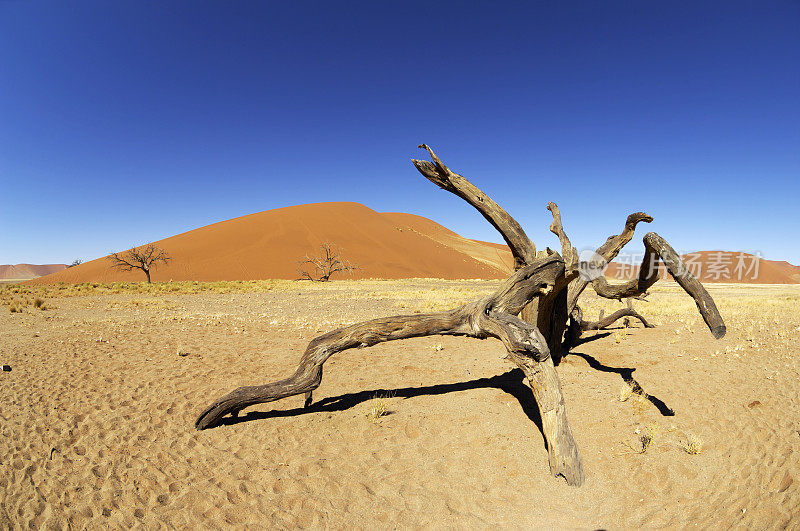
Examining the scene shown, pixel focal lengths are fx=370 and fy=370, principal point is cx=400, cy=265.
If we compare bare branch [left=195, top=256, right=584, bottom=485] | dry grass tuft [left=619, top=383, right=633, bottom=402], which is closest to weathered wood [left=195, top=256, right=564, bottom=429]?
bare branch [left=195, top=256, right=584, bottom=485]

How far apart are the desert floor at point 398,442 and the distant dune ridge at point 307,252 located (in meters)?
42.0

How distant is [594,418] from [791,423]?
7.58ft

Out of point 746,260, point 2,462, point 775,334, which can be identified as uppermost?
point 746,260

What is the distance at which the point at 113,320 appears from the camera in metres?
11.9

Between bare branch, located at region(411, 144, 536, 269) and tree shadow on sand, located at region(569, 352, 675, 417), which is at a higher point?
bare branch, located at region(411, 144, 536, 269)

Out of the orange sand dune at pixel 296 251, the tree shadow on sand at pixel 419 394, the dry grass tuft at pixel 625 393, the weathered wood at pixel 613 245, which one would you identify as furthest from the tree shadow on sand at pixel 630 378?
the orange sand dune at pixel 296 251

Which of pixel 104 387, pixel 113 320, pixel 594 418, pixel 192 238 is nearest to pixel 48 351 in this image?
pixel 104 387

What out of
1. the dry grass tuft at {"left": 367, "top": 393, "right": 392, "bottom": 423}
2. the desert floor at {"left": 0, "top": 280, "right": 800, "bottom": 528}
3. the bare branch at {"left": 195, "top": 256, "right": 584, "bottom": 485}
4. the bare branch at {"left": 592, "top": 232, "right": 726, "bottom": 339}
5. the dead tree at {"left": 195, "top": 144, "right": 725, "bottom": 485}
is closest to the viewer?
the desert floor at {"left": 0, "top": 280, "right": 800, "bottom": 528}

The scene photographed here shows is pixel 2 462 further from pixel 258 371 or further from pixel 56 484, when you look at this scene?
pixel 258 371

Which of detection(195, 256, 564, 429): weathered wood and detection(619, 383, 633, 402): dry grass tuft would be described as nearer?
detection(195, 256, 564, 429): weathered wood

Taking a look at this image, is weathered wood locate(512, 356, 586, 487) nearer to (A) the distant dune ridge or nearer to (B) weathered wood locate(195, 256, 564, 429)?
(B) weathered wood locate(195, 256, 564, 429)

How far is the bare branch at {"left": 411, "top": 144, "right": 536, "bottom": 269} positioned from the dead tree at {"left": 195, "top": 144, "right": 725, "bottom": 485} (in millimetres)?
14

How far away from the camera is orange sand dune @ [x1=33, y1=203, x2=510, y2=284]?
53219 millimetres

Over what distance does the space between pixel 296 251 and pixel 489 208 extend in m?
58.5
